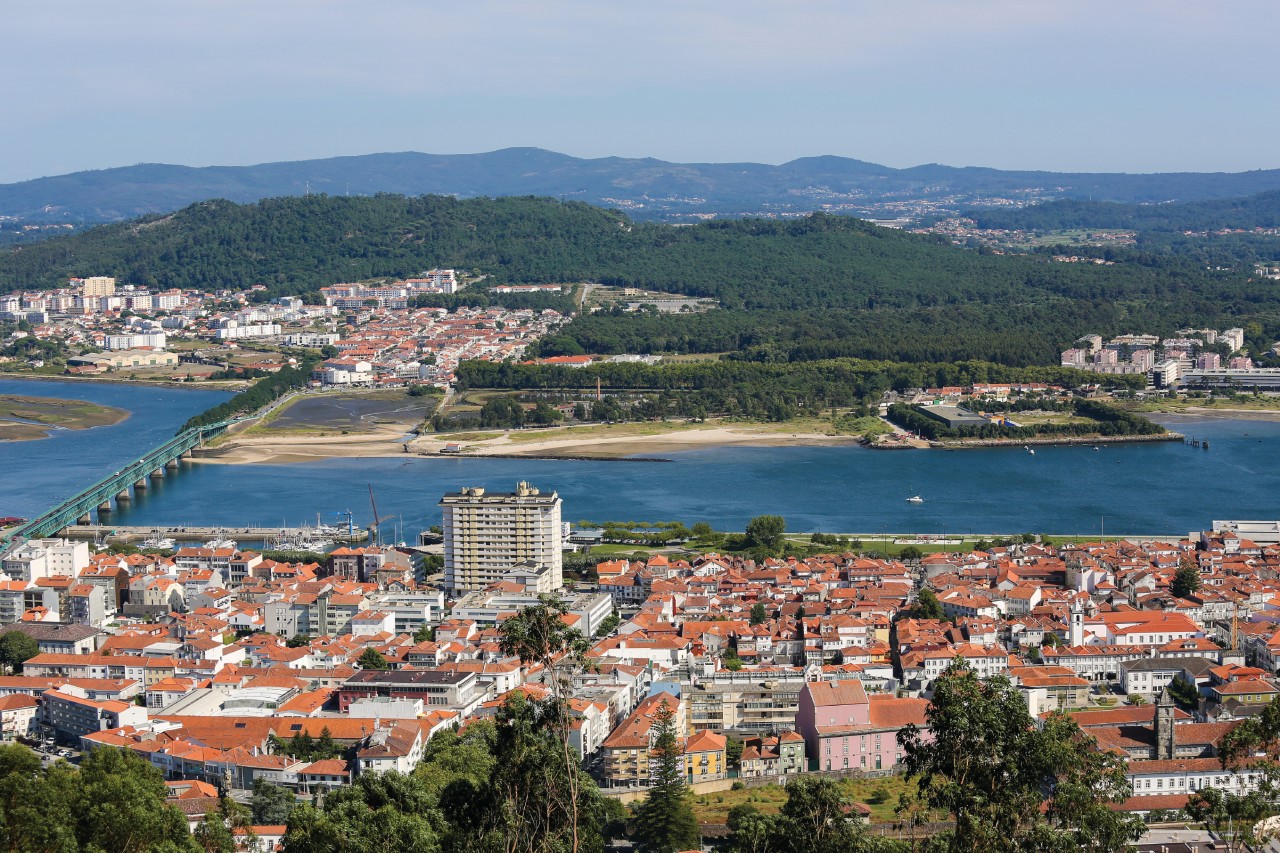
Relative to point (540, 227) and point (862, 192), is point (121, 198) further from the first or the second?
point (540, 227)

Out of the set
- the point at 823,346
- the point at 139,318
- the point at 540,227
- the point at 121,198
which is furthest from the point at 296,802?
the point at 121,198

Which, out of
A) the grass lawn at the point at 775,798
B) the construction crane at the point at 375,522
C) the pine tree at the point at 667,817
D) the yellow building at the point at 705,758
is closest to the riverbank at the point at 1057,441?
the construction crane at the point at 375,522

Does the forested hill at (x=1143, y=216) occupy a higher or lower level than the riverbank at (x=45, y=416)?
higher

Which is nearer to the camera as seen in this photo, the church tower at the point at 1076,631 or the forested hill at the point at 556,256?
the church tower at the point at 1076,631

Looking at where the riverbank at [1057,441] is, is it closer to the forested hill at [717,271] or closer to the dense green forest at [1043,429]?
the dense green forest at [1043,429]

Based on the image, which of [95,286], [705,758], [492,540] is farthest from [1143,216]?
[705,758]

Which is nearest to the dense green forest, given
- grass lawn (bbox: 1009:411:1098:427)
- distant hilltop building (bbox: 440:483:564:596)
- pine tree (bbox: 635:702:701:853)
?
grass lawn (bbox: 1009:411:1098:427)
